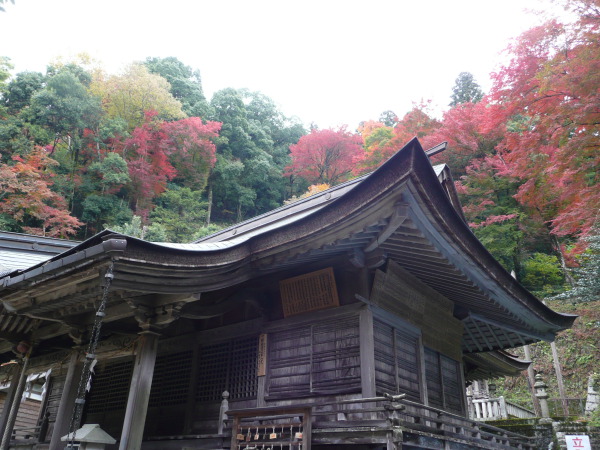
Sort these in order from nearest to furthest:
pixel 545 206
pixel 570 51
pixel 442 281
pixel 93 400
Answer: pixel 442 281
pixel 93 400
pixel 570 51
pixel 545 206

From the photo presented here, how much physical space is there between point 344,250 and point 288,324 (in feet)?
5.52

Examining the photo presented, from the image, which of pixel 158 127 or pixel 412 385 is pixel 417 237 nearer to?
pixel 412 385

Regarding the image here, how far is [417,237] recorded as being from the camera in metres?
6.51

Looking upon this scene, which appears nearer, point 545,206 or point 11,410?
point 11,410

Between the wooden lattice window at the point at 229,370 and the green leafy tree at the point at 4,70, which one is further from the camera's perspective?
the green leafy tree at the point at 4,70

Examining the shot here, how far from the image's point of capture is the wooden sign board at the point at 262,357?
750 cm

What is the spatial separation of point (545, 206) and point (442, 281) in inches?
811

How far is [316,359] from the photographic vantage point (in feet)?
23.4

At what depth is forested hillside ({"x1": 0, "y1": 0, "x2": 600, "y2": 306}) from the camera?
1572cm

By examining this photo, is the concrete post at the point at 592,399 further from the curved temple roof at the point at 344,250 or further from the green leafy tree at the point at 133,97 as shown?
the green leafy tree at the point at 133,97

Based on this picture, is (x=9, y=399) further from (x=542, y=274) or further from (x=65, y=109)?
(x=542, y=274)

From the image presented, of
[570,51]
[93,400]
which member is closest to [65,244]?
[93,400]

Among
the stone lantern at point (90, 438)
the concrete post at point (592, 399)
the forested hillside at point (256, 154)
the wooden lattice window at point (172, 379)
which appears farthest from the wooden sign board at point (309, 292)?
the concrete post at point (592, 399)

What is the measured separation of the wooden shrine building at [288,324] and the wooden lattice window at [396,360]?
35 mm
